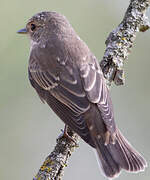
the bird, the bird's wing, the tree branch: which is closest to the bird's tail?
the bird

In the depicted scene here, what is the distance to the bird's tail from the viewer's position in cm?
523

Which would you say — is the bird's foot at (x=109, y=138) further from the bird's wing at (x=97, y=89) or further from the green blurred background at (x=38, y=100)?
the green blurred background at (x=38, y=100)

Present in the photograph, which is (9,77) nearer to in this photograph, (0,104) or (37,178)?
(0,104)

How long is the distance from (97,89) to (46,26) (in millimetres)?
1732

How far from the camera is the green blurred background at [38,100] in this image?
8.22 meters

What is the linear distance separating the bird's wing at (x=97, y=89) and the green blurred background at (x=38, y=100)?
253 centimetres

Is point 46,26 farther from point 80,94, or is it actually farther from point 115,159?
point 115,159

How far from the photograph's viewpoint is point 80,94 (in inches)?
215

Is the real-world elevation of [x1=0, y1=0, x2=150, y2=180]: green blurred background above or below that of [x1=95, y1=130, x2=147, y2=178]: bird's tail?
above

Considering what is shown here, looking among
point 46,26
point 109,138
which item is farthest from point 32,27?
point 109,138

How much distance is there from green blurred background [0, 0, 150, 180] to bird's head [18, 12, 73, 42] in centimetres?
125

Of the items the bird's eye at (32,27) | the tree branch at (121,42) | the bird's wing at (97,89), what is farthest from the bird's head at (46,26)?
the bird's wing at (97,89)

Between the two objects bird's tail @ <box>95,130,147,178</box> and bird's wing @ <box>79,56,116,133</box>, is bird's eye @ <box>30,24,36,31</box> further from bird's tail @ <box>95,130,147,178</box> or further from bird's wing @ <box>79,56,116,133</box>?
bird's tail @ <box>95,130,147,178</box>

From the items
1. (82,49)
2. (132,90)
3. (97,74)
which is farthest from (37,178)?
(132,90)
